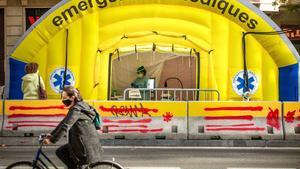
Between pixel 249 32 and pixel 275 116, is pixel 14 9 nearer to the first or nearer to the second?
pixel 249 32

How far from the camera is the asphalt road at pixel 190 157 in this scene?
11305mm

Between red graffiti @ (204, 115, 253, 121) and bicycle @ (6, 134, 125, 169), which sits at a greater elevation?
red graffiti @ (204, 115, 253, 121)

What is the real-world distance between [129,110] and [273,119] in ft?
11.0

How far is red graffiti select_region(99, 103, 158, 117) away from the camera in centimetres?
1482

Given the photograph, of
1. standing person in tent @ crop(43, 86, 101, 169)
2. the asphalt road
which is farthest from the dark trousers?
the asphalt road

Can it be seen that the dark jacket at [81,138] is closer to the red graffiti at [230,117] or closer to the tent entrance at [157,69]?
the red graffiti at [230,117]

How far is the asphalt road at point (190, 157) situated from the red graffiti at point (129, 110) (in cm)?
101

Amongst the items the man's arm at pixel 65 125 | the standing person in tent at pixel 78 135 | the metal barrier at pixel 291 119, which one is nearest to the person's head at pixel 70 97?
the standing person in tent at pixel 78 135

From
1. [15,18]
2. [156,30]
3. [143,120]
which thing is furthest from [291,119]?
[15,18]

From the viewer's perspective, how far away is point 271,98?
17547 millimetres

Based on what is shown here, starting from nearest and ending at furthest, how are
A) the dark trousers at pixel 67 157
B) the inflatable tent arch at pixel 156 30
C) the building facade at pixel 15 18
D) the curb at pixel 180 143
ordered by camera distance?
the dark trousers at pixel 67 157
the curb at pixel 180 143
the inflatable tent arch at pixel 156 30
the building facade at pixel 15 18

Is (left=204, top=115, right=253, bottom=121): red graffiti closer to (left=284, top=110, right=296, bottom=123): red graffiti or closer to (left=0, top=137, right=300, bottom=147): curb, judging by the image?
(left=0, top=137, right=300, bottom=147): curb

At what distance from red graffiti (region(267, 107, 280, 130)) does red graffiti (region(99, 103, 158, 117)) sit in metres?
2.69

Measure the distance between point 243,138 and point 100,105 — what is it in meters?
3.42
